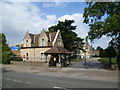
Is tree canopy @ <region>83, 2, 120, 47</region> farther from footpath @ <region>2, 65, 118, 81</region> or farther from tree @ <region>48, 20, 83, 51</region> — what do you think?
tree @ <region>48, 20, 83, 51</region>

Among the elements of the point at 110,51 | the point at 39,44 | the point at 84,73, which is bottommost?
the point at 84,73

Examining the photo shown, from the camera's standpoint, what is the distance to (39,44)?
39.9 meters

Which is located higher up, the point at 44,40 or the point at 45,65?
the point at 44,40

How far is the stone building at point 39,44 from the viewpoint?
3888cm

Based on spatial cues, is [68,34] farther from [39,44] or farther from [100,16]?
[100,16]

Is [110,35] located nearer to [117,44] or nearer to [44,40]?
[117,44]

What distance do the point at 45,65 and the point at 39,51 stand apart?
10564 millimetres

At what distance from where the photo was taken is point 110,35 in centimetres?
2102

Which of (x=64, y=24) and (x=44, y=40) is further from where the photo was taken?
(x=64, y=24)

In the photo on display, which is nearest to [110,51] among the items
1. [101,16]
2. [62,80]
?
[101,16]

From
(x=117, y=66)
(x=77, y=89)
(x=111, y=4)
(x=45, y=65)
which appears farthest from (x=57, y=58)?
(x=77, y=89)

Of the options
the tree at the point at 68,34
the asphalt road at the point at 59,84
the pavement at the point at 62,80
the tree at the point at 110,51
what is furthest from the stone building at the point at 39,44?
the asphalt road at the point at 59,84

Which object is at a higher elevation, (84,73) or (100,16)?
(100,16)

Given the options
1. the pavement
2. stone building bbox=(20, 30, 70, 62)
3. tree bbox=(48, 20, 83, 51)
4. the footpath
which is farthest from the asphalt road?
tree bbox=(48, 20, 83, 51)
